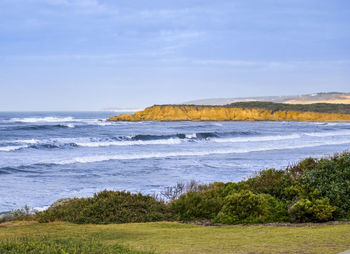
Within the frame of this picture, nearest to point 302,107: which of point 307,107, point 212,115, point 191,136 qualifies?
point 307,107

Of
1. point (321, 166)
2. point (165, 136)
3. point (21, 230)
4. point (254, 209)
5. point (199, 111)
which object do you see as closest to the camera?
point (21, 230)

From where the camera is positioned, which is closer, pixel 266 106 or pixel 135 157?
pixel 135 157

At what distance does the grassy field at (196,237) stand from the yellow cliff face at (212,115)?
100m

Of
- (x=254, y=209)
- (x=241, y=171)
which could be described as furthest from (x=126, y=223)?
(x=241, y=171)

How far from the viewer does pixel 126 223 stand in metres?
10.5

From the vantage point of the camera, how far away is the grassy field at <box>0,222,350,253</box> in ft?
20.8

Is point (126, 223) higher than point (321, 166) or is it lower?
lower

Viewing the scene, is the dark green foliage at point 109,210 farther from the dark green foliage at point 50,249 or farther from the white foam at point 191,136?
the white foam at point 191,136

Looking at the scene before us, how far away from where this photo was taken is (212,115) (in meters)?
110

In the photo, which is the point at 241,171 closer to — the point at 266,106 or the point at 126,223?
the point at 126,223

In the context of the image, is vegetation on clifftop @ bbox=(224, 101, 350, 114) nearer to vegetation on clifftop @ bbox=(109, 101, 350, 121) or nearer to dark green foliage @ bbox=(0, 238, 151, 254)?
vegetation on clifftop @ bbox=(109, 101, 350, 121)

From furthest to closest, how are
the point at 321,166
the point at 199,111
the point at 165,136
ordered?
the point at 199,111, the point at 165,136, the point at 321,166

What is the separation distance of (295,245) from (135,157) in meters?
25.1

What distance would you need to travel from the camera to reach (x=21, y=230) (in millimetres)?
9133
